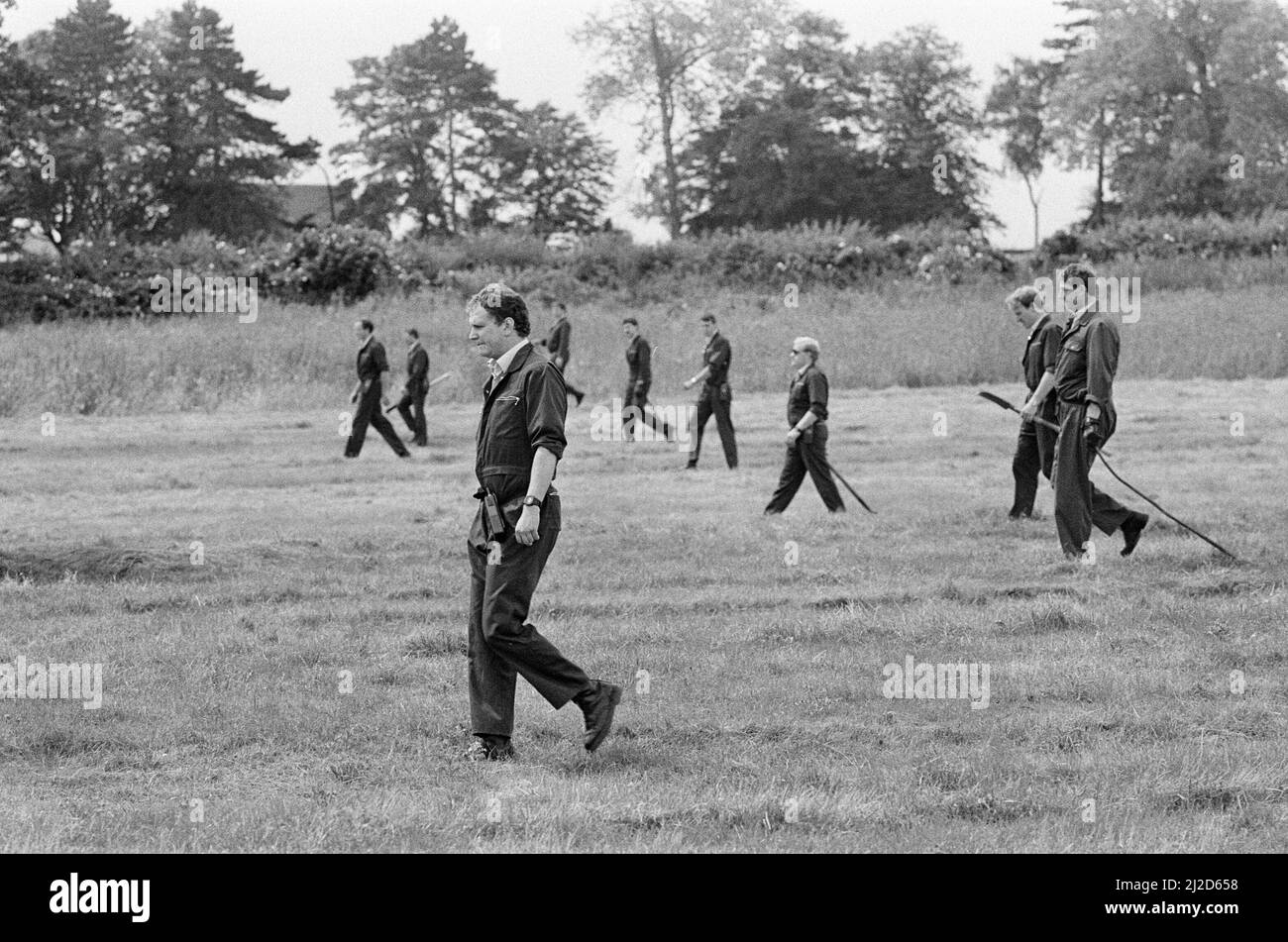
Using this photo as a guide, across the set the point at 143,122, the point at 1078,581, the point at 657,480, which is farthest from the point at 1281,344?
the point at 143,122

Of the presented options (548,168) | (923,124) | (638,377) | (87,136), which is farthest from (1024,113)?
(638,377)

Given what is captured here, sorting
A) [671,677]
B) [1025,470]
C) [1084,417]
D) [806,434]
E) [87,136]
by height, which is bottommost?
[671,677]

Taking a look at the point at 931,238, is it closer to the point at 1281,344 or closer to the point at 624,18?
the point at 1281,344

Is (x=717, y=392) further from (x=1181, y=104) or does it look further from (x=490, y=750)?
(x=1181, y=104)

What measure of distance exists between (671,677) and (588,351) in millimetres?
24668

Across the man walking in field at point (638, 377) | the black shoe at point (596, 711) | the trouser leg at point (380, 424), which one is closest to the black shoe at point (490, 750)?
the black shoe at point (596, 711)

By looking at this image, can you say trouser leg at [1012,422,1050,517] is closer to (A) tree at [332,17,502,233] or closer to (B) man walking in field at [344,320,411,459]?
(B) man walking in field at [344,320,411,459]

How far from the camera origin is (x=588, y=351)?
109ft

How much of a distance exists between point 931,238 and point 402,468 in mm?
28875

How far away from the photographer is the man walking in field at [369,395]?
2019cm

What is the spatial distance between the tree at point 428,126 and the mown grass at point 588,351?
26.1 meters

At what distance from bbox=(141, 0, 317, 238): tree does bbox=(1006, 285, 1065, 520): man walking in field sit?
47985 millimetres

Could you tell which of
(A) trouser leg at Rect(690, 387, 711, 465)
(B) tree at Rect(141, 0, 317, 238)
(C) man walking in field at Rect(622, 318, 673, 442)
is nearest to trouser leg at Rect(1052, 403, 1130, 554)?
(A) trouser leg at Rect(690, 387, 711, 465)

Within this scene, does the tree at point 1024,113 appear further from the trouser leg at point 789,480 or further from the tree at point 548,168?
the trouser leg at point 789,480
